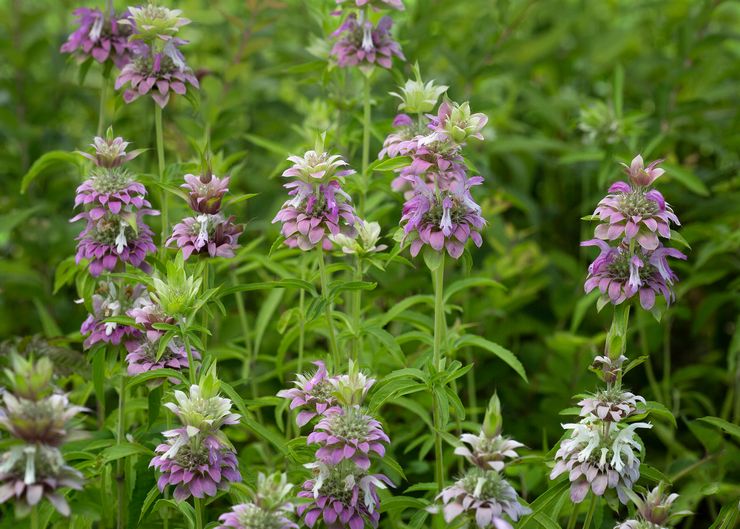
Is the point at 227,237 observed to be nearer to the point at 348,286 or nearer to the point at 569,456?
the point at 348,286

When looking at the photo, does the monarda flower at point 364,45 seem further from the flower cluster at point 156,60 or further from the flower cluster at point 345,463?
the flower cluster at point 345,463

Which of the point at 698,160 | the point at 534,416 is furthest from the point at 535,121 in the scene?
the point at 534,416

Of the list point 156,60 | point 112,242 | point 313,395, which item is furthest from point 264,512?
point 156,60

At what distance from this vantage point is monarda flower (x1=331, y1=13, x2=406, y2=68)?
2371mm

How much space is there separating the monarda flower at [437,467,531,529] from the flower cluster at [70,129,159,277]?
917 millimetres

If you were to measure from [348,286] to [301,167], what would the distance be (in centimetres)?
28

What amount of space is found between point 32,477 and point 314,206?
0.80m

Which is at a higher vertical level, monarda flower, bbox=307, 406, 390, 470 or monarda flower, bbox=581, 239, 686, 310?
monarda flower, bbox=581, 239, 686, 310

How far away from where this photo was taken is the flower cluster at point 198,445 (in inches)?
68.2

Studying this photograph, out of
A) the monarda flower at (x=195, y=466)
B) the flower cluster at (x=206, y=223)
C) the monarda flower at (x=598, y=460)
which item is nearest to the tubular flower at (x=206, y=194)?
the flower cluster at (x=206, y=223)

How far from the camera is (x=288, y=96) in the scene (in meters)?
4.86

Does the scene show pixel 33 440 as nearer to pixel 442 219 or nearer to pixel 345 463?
pixel 345 463

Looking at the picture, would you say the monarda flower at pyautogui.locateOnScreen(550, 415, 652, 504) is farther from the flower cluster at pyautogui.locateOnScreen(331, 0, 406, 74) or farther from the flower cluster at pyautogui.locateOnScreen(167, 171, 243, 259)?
the flower cluster at pyautogui.locateOnScreen(331, 0, 406, 74)

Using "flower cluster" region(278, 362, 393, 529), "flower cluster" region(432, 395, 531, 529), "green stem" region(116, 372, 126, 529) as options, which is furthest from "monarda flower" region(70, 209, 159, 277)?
"flower cluster" region(432, 395, 531, 529)
